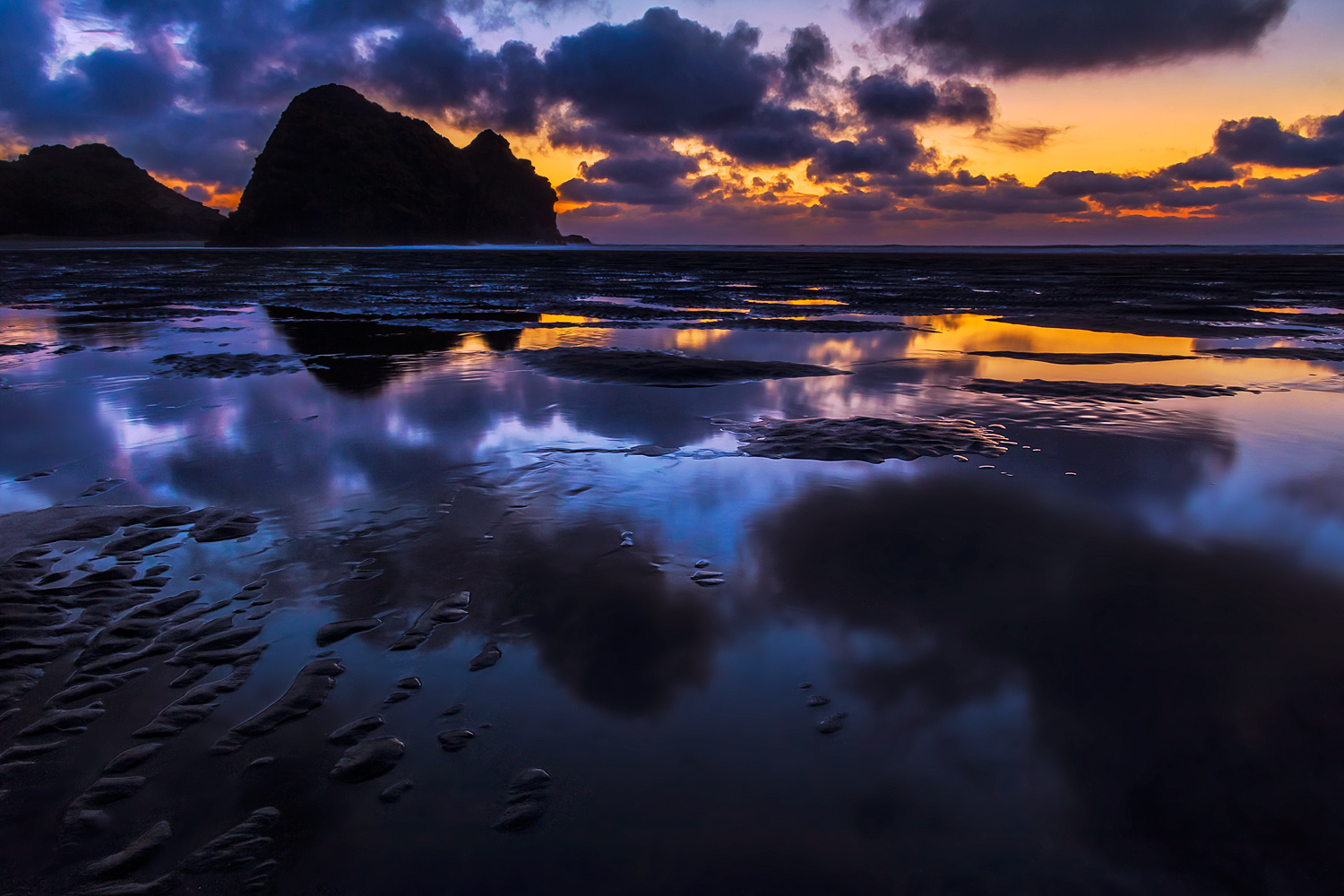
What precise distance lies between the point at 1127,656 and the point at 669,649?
240 cm

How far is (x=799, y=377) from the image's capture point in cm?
1102

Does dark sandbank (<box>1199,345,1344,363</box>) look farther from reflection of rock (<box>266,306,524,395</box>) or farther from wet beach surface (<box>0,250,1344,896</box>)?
reflection of rock (<box>266,306,524,395</box>)

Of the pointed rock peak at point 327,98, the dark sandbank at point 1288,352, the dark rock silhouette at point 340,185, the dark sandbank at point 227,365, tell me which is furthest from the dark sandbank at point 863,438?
the pointed rock peak at point 327,98

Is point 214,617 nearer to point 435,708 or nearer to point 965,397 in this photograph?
point 435,708

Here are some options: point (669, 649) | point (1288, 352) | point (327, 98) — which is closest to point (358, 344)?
point (669, 649)

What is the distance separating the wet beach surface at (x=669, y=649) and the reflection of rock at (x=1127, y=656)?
0.07 feet

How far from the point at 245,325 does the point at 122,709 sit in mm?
17323

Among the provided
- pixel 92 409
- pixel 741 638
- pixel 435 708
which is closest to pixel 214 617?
pixel 435 708

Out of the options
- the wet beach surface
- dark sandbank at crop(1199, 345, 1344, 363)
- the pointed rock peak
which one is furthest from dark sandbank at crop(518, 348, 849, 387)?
the pointed rock peak

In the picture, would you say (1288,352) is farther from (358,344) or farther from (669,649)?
(358,344)

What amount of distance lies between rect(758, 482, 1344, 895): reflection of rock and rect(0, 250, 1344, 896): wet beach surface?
21 mm

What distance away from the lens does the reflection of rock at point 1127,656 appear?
2455 mm

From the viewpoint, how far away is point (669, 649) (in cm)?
350

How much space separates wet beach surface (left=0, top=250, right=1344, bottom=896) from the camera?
2336 millimetres
